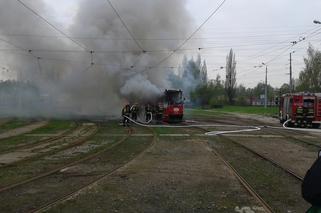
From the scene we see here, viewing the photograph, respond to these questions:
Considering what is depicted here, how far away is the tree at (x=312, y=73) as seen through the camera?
64938mm

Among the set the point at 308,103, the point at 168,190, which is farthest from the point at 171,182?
the point at 308,103

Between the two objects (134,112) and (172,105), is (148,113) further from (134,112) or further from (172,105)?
(172,105)

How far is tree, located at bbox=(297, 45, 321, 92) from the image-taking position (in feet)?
213

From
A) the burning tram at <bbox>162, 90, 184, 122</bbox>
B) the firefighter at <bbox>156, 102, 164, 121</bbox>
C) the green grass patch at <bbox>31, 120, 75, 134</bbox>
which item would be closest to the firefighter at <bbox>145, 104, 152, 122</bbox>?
the firefighter at <bbox>156, 102, 164, 121</bbox>

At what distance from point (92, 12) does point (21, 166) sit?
113ft

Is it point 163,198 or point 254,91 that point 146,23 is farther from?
point 254,91

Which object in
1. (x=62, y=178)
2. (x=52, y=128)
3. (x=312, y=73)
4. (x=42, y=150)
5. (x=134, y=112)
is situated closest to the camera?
(x=62, y=178)

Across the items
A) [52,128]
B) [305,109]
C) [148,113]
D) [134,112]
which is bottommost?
[52,128]

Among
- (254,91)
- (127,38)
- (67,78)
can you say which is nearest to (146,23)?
(127,38)

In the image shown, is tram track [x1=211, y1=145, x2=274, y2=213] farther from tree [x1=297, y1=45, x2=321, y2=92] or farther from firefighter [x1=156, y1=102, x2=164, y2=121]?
tree [x1=297, y1=45, x2=321, y2=92]

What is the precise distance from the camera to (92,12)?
43969mm

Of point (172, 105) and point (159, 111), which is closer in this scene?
point (172, 105)

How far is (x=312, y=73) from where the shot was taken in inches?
2611

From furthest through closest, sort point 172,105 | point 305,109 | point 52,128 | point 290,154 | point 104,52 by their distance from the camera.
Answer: point 104,52 → point 172,105 → point 305,109 → point 52,128 → point 290,154
